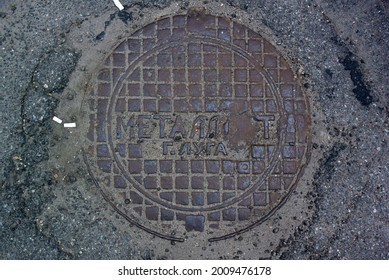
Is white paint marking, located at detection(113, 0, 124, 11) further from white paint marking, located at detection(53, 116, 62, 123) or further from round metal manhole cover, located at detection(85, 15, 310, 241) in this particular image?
white paint marking, located at detection(53, 116, 62, 123)

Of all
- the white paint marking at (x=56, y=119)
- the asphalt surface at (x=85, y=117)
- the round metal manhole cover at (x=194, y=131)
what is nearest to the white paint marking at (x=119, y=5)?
the asphalt surface at (x=85, y=117)

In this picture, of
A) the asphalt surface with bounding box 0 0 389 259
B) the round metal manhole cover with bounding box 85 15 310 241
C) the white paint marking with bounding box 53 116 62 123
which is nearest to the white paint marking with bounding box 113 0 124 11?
the asphalt surface with bounding box 0 0 389 259

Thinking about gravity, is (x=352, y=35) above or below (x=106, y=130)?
above

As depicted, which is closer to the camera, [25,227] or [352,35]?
[25,227]

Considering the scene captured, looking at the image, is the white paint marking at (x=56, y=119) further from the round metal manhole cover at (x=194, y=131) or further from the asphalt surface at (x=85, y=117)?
the round metal manhole cover at (x=194, y=131)

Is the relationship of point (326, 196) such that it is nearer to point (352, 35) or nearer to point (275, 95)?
point (275, 95)

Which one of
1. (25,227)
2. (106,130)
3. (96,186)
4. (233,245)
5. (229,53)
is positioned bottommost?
(233,245)

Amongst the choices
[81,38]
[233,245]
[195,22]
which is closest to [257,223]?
[233,245]
